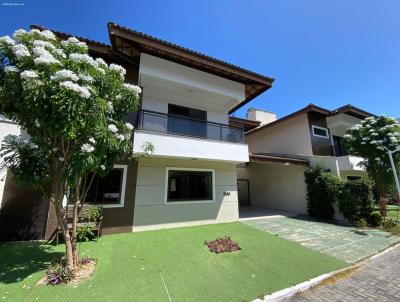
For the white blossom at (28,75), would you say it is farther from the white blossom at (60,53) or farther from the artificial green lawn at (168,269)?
the artificial green lawn at (168,269)

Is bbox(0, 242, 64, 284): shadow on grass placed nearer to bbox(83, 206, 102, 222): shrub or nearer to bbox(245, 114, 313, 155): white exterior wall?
bbox(83, 206, 102, 222): shrub

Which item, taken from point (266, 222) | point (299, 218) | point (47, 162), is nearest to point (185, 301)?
point (47, 162)

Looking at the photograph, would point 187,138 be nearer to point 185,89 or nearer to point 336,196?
point 185,89

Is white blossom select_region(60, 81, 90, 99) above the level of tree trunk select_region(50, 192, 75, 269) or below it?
above

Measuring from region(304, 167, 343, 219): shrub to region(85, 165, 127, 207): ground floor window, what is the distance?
447 inches

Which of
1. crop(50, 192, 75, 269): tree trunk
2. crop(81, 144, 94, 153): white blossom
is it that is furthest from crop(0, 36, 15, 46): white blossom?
crop(50, 192, 75, 269): tree trunk

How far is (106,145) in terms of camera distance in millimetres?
4609

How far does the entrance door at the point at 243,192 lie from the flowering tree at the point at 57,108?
1418cm

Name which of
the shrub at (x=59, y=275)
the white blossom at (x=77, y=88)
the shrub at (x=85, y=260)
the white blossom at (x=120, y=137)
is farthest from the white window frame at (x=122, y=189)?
the white blossom at (x=77, y=88)

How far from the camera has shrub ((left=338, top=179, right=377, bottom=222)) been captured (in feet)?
34.5

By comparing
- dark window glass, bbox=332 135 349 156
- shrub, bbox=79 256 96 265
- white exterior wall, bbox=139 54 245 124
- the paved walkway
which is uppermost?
white exterior wall, bbox=139 54 245 124

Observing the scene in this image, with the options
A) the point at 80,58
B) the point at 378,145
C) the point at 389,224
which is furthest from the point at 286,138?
the point at 80,58

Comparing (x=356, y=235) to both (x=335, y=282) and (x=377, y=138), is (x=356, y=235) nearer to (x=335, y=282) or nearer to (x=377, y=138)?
(x=335, y=282)

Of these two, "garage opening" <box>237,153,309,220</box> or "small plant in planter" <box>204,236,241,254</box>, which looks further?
"garage opening" <box>237,153,309,220</box>
